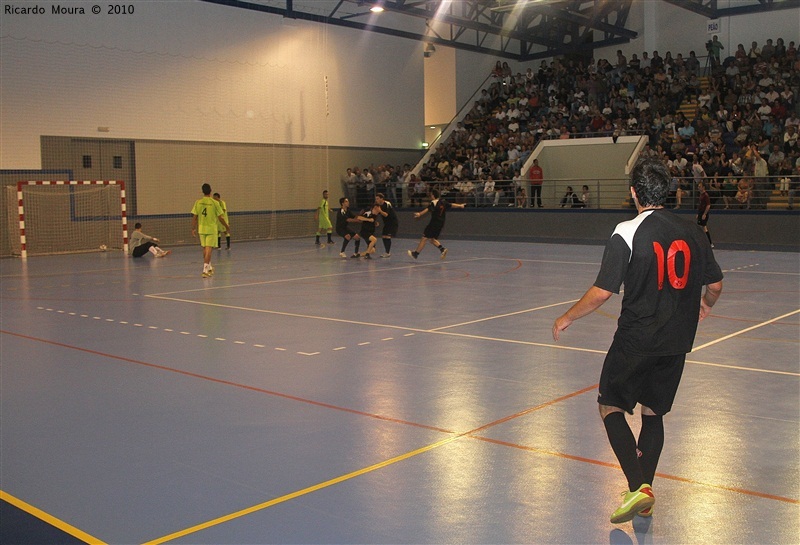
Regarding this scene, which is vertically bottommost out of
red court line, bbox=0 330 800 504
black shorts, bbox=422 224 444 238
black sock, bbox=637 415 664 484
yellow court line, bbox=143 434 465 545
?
yellow court line, bbox=143 434 465 545

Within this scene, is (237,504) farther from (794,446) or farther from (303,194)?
(303,194)

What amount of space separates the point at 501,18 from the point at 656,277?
3268 cm

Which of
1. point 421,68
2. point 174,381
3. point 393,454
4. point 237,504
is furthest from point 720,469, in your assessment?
point 421,68

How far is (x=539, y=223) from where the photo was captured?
96.0 feet

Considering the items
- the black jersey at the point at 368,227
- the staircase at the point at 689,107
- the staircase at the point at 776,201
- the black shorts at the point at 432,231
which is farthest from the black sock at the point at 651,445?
the staircase at the point at 689,107

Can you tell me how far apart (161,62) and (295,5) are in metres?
6.19

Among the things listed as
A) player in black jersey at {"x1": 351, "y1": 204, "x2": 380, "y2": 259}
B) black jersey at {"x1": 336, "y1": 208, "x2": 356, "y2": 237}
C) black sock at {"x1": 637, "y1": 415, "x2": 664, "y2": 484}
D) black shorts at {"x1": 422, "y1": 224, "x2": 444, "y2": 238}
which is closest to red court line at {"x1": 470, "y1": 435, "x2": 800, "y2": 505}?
black sock at {"x1": 637, "y1": 415, "x2": 664, "y2": 484}

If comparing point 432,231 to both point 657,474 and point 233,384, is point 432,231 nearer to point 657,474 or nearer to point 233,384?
point 233,384

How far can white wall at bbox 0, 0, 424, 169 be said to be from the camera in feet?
78.0

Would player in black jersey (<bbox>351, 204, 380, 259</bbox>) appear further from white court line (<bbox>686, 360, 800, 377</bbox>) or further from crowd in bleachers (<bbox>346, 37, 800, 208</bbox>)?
white court line (<bbox>686, 360, 800, 377</bbox>)

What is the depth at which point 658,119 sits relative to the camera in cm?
2888

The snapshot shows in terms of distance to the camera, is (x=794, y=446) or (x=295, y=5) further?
(x=295, y=5)

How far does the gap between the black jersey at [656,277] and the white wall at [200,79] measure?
22842mm

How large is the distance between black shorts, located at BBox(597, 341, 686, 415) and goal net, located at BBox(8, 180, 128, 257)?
22.1 m
